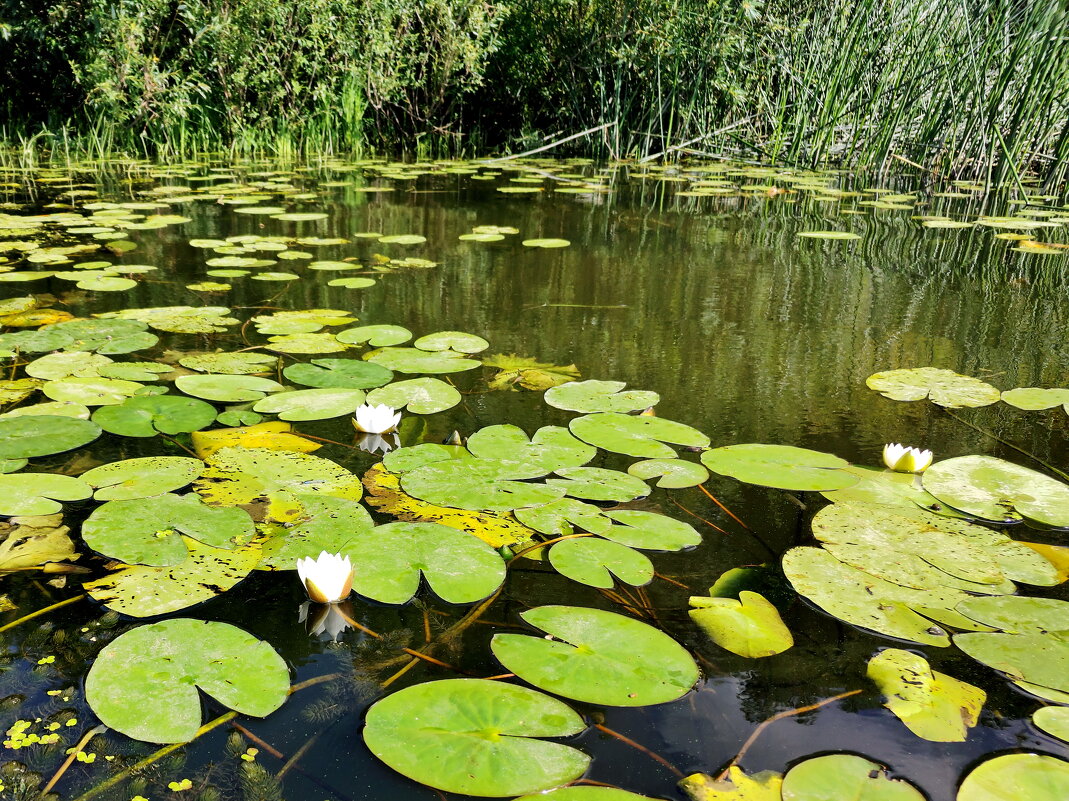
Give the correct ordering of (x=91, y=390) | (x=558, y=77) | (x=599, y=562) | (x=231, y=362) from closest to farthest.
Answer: (x=599, y=562), (x=91, y=390), (x=231, y=362), (x=558, y=77)

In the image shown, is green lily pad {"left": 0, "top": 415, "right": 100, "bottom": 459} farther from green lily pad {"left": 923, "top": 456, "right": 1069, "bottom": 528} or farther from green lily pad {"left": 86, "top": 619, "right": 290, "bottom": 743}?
green lily pad {"left": 923, "top": 456, "right": 1069, "bottom": 528}

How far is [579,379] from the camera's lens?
6.19ft

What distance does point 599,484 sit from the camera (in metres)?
1.34

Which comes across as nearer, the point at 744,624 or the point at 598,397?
the point at 744,624

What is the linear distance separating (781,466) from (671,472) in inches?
8.2

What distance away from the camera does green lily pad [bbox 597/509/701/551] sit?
3.83 ft

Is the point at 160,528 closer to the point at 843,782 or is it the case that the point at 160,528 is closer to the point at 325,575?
the point at 325,575

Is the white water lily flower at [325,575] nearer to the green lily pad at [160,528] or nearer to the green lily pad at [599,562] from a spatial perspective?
the green lily pad at [160,528]

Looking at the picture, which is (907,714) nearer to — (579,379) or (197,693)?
(197,693)

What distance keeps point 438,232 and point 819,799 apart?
3.23m

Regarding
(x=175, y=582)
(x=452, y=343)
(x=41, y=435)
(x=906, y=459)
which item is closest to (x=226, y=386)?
(x=41, y=435)

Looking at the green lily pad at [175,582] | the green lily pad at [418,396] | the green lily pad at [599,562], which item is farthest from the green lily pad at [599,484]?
the green lily pad at [175,582]

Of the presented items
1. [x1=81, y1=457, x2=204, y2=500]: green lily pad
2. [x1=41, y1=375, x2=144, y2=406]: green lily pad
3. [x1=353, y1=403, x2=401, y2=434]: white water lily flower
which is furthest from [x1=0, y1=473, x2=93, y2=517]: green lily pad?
[x1=353, y1=403, x2=401, y2=434]: white water lily flower

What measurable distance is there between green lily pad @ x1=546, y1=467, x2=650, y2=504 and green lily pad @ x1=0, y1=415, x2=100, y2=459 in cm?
90
